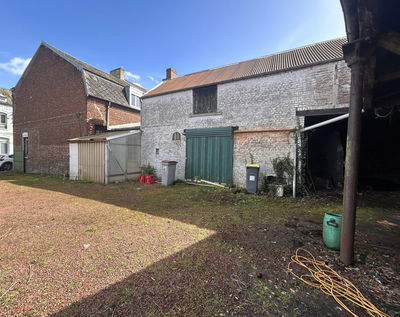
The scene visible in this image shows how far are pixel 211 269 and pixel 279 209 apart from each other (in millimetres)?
3653

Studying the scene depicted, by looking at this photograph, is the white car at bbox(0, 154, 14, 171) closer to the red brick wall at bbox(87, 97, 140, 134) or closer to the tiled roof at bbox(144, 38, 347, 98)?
the red brick wall at bbox(87, 97, 140, 134)

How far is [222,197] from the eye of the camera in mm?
6828

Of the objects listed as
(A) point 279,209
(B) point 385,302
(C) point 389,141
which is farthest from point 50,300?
(C) point 389,141

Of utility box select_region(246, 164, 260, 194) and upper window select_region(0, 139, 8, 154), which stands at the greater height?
upper window select_region(0, 139, 8, 154)

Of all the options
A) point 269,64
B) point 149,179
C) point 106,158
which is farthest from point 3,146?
point 269,64

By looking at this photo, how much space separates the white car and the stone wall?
52.7ft

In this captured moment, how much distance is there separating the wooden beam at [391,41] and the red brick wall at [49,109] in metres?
13.9

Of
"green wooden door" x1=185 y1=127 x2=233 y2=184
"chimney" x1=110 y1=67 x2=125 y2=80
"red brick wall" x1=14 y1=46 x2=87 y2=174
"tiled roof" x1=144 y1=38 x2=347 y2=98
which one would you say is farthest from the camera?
"chimney" x1=110 y1=67 x2=125 y2=80

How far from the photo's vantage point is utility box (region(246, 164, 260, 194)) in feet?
23.6

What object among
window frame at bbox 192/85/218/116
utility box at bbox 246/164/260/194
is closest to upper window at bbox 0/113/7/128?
window frame at bbox 192/85/218/116

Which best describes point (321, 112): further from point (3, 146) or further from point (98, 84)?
point (3, 146)

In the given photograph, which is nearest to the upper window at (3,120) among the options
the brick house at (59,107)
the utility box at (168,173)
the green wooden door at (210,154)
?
the brick house at (59,107)

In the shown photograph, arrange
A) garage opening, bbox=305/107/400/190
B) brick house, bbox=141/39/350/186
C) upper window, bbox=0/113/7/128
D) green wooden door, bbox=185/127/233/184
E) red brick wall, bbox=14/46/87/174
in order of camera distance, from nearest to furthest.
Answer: brick house, bbox=141/39/350/186
garage opening, bbox=305/107/400/190
green wooden door, bbox=185/127/233/184
red brick wall, bbox=14/46/87/174
upper window, bbox=0/113/7/128

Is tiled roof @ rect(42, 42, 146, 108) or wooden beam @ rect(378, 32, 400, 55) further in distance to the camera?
tiled roof @ rect(42, 42, 146, 108)
